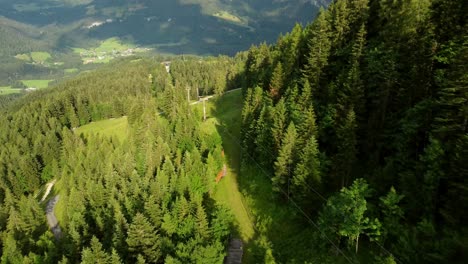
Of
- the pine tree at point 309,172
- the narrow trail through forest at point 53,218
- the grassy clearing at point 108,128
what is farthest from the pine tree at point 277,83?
the grassy clearing at point 108,128

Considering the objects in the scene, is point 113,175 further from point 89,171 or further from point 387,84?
point 387,84

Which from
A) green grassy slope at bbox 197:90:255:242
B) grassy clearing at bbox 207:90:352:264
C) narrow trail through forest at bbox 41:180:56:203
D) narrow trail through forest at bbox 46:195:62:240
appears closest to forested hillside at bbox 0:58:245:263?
narrow trail through forest at bbox 46:195:62:240

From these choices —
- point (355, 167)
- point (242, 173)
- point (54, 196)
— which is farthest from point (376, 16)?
point (54, 196)

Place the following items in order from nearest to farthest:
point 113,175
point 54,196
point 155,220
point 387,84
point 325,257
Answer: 1. point 325,257
2. point 387,84
3. point 155,220
4. point 113,175
5. point 54,196

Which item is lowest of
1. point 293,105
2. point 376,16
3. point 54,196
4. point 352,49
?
point 54,196

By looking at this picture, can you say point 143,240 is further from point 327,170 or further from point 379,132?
point 379,132

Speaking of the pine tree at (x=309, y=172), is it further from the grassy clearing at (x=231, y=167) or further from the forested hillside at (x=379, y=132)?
the grassy clearing at (x=231, y=167)
